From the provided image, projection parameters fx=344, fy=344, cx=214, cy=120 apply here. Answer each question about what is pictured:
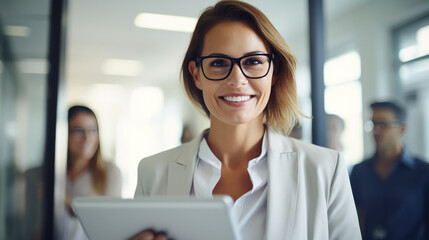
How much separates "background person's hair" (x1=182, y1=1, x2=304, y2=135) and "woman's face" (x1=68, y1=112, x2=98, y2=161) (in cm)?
74

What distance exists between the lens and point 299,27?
1752 mm

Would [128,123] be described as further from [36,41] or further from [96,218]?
[96,218]

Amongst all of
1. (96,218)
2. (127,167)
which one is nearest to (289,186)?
(96,218)

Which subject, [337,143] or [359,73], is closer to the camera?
[337,143]

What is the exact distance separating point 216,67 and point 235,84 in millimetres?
77

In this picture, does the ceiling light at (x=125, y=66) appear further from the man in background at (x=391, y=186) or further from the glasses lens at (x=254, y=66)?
the man in background at (x=391, y=186)

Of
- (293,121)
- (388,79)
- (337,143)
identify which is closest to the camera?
(293,121)

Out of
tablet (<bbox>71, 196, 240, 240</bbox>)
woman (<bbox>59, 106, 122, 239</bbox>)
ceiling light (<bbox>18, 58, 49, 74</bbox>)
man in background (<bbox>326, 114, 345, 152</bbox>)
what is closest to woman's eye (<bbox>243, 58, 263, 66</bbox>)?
tablet (<bbox>71, 196, 240, 240</bbox>)

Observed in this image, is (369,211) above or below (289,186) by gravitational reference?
below

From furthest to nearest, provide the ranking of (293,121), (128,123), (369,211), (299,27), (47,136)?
(128,123), (369,211), (299,27), (47,136), (293,121)

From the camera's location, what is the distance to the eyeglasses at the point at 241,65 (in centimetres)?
94

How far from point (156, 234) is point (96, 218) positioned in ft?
0.43

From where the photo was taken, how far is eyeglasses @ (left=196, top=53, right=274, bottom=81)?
0.94 metres

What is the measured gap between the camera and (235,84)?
931 millimetres
